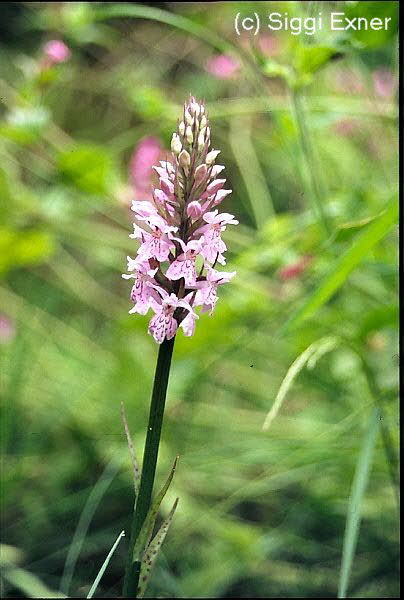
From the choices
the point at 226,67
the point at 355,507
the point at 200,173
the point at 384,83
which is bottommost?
the point at 355,507

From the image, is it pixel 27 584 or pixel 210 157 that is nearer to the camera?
pixel 210 157

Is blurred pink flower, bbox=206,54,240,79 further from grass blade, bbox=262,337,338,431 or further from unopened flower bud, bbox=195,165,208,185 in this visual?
unopened flower bud, bbox=195,165,208,185

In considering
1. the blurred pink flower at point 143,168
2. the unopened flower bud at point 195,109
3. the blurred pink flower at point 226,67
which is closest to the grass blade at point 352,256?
the unopened flower bud at point 195,109

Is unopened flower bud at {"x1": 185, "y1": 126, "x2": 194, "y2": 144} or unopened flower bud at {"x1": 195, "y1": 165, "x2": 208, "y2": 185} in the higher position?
unopened flower bud at {"x1": 185, "y1": 126, "x2": 194, "y2": 144}

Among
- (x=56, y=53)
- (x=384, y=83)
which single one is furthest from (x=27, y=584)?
(x=384, y=83)

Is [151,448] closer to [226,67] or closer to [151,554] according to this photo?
[151,554]

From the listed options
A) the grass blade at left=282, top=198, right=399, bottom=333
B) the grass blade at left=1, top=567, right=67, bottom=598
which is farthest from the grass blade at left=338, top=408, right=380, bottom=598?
the grass blade at left=1, top=567, right=67, bottom=598

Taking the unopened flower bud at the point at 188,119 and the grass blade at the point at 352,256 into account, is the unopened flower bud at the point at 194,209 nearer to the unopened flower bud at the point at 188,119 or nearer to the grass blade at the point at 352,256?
the unopened flower bud at the point at 188,119
